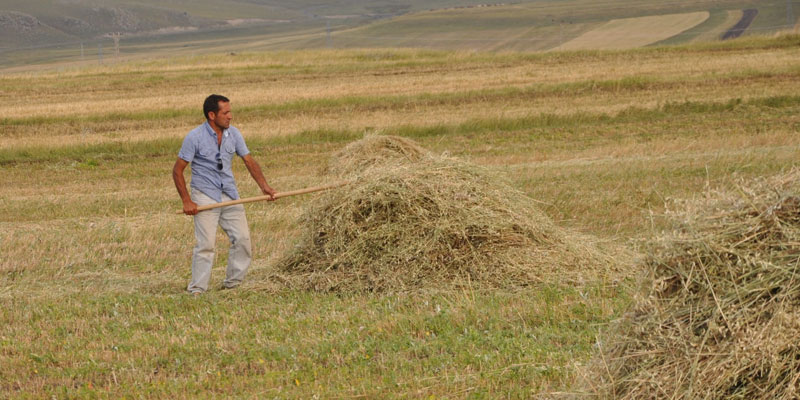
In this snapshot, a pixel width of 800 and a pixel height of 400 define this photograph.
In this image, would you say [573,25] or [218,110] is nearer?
[218,110]

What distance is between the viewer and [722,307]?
4227 millimetres

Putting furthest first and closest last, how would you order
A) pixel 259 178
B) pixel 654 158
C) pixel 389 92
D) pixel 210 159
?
pixel 389 92 → pixel 654 158 → pixel 259 178 → pixel 210 159

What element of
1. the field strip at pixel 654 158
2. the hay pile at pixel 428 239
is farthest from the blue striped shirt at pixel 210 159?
the field strip at pixel 654 158

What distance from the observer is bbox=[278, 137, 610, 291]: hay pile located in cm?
830

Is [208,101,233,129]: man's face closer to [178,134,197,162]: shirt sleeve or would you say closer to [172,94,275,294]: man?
[172,94,275,294]: man

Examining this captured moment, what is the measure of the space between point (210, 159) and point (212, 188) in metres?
0.27

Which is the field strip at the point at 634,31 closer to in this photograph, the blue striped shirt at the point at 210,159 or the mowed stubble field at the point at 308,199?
the mowed stubble field at the point at 308,199

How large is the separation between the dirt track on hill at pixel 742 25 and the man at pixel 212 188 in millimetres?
57521

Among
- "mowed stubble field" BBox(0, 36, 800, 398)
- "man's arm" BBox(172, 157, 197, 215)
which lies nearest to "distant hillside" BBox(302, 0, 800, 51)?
"mowed stubble field" BBox(0, 36, 800, 398)

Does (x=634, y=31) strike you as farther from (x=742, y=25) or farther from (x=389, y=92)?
(x=389, y=92)

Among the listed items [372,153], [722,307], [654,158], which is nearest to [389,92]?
[654,158]

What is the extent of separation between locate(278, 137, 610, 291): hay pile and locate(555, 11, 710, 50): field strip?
57.4m

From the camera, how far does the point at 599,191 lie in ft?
43.0

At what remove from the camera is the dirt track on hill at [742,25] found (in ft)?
211
